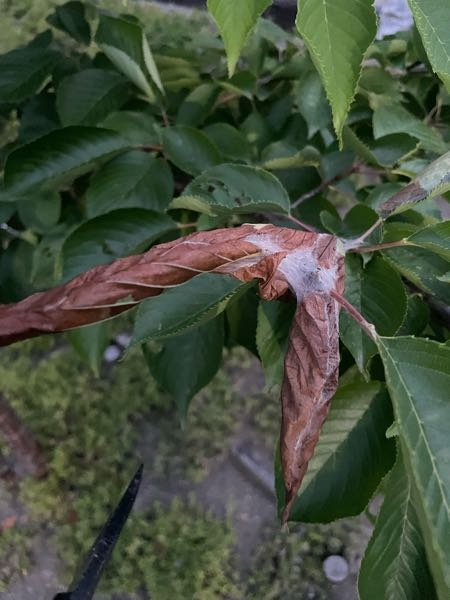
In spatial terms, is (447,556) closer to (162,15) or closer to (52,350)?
(52,350)

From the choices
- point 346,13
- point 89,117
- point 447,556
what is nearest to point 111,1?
point 89,117

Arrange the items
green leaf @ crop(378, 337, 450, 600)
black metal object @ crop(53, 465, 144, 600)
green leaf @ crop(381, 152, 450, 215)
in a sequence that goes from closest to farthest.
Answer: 1. green leaf @ crop(378, 337, 450, 600)
2. green leaf @ crop(381, 152, 450, 215)
3. black metal object @ crop(53, 465, 144, 600)

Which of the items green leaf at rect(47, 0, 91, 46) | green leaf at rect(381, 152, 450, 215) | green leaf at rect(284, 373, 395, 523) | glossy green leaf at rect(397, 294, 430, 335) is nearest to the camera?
green leaf at rect(381, 152, 450, 215)

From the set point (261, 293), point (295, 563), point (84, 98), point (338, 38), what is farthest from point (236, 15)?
point (295, 563)

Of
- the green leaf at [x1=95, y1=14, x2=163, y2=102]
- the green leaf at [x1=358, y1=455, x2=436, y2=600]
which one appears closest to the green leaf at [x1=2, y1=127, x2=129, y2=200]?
the green leaf at [x1=95, y1=14, x2=163, y2=102]

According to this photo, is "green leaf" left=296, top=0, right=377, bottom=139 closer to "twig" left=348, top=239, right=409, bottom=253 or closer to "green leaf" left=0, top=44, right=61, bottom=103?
"twig" left=348, top=239, right=409, bottom=253
